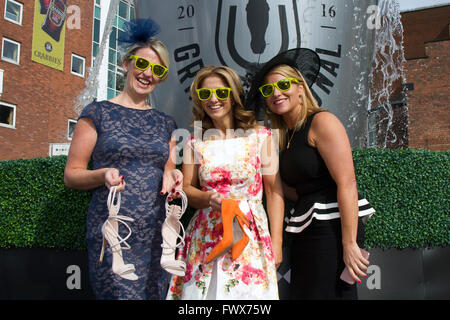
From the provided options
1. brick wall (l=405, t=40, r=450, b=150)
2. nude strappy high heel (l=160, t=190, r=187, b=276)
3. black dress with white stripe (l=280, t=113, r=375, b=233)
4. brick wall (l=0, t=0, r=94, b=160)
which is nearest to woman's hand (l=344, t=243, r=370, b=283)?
black dress with white stripe (l=280, t=113, r=375, b=233)

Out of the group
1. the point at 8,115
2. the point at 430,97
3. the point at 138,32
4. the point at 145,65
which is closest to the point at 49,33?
the point at 8,115

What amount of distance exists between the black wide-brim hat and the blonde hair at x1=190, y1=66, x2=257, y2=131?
183 millimetres

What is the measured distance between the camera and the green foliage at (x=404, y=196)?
10.4ft

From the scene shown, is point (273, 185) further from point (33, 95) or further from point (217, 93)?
point (33, 95)

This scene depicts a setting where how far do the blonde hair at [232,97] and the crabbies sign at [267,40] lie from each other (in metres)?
1.16

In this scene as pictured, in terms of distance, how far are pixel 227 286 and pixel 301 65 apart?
A: 4.94 feet

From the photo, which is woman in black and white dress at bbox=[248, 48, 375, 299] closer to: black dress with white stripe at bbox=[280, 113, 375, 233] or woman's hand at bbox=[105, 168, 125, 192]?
black dress with white stripe at bbox=[280, 113, 375, 233]

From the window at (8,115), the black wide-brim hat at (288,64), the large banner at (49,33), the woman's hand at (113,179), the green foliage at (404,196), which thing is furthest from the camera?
the large banner at (49,33)

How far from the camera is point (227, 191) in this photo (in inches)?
78.6

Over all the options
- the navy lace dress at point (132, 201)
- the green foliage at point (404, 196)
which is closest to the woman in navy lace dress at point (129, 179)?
the navy lace dress at point (132, 201)

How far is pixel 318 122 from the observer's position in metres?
1.99

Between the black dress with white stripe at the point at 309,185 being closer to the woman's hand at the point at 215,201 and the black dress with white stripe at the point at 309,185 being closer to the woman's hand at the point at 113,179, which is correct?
the woman's hand at the point at 215,201
